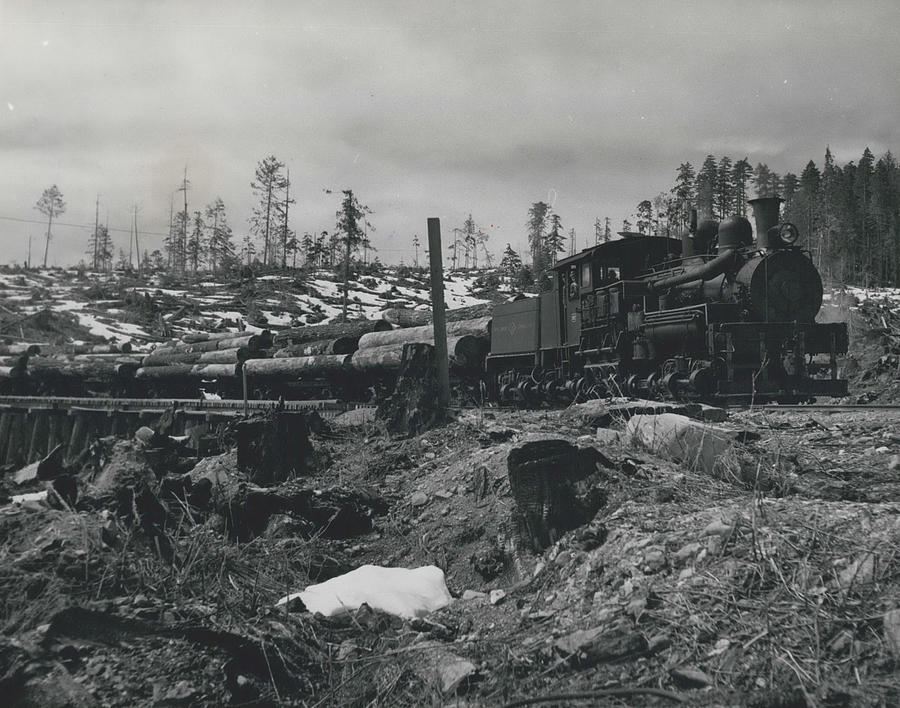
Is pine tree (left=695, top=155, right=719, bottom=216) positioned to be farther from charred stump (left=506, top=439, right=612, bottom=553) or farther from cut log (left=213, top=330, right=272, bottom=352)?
charred stump (left=506, top=439, right=612, bottom=553)

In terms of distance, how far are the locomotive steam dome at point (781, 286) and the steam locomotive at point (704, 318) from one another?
16 millimetres

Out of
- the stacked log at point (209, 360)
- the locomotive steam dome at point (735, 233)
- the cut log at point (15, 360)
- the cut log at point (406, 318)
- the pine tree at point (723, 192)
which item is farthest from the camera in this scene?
the pine tree at point (723, 192)

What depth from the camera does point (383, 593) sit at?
13.1 feet

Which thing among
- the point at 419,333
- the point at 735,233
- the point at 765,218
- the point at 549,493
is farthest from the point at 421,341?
the point at 549,493

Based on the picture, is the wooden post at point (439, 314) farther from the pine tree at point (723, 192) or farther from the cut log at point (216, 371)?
the pine tree at point (723, 192)

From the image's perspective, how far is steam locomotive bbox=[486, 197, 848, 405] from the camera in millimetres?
10688

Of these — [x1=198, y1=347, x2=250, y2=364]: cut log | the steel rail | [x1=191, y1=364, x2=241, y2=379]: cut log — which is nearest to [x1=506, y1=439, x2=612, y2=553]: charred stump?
the steel rail

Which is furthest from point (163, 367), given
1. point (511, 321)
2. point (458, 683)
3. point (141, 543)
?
point (458, 683)

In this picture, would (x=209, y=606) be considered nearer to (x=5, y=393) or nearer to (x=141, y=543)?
(x=141, y=543)

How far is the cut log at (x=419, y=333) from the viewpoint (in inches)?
631

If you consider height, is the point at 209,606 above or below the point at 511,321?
below

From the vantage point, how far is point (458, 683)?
2812 mm

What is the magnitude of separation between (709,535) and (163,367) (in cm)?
1979

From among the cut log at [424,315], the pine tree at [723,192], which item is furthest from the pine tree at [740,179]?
the cut log at [424,315]
